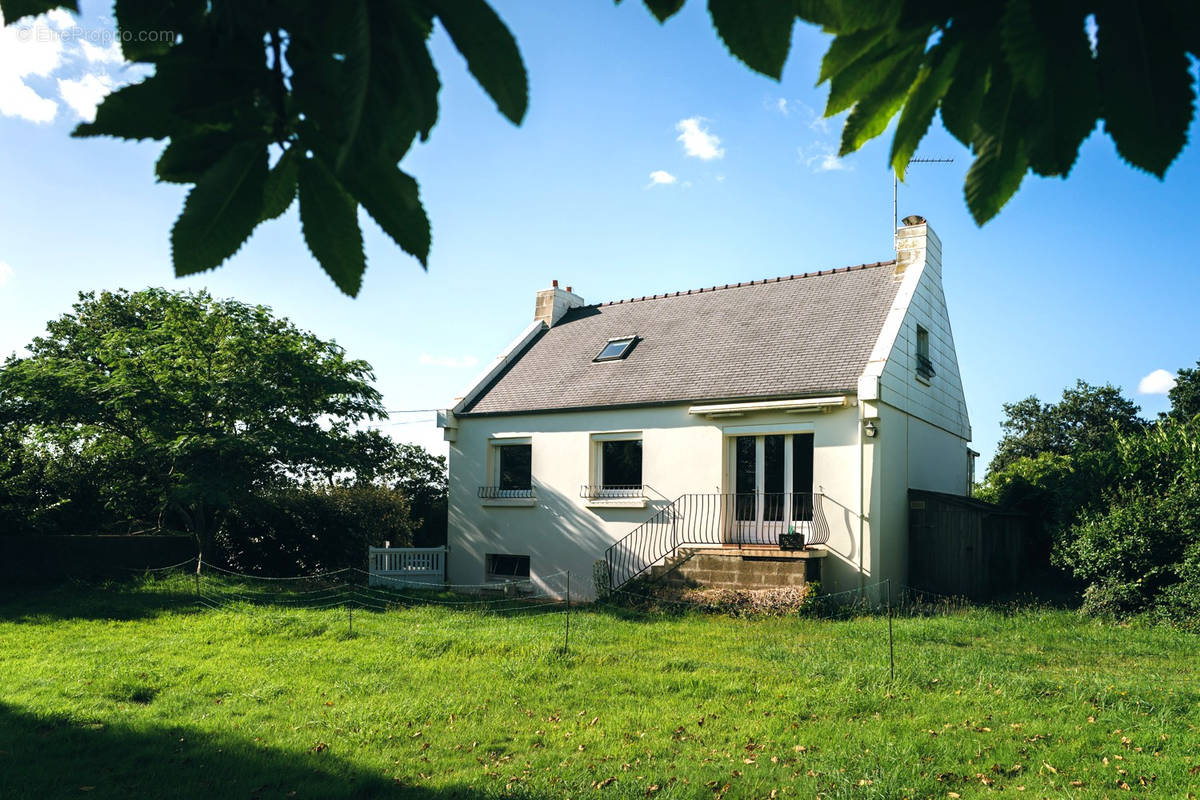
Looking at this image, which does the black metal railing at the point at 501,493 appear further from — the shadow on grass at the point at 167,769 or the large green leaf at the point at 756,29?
the large green leaf at the point at 756,29

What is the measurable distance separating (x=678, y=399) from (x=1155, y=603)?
26.5 ft

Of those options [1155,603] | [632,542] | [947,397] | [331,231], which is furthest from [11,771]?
[947,397]

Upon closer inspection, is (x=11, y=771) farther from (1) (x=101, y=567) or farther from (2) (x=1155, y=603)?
(2) (x=1155, y=603)

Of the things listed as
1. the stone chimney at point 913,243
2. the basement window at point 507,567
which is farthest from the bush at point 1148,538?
the basement window at point 507,567

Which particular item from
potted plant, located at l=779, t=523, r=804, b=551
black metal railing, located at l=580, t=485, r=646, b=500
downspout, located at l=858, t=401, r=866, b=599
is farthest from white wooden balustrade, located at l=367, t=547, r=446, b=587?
downspout, located at l=858, t=401, r=866, b=599

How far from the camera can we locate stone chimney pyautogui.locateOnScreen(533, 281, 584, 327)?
71.2ft

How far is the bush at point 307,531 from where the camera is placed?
1964 centimetres

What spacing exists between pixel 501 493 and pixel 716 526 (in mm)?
5290

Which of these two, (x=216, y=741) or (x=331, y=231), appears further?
(x=216, y=741)

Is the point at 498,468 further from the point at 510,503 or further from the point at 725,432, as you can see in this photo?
the point at 725,432

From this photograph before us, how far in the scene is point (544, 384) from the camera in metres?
18.9

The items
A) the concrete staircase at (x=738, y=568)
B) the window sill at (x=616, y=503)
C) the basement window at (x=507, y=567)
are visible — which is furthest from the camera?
the basement window at (x=507, y=567)

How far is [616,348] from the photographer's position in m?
19.1

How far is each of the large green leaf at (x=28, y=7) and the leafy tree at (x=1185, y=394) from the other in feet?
123
